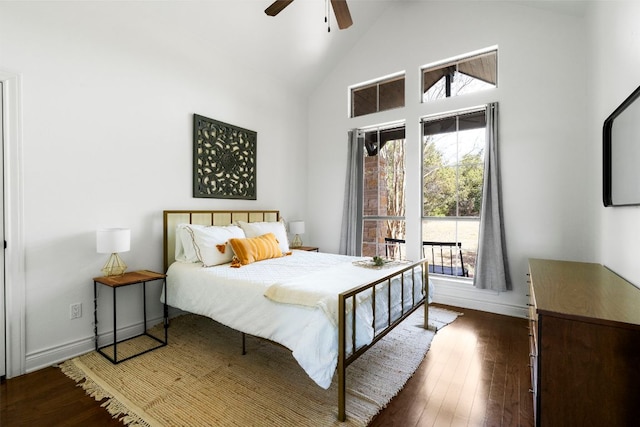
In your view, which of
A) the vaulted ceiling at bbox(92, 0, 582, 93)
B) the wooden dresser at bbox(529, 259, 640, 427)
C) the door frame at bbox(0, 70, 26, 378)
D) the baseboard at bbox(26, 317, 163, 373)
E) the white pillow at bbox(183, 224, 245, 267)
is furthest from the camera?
the vaulted ceiling at bbox(92, 0, 582, 93)

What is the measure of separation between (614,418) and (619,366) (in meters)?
0.20

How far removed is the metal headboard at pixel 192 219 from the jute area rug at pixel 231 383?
0.84 m

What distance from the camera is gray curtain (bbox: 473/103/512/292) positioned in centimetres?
333

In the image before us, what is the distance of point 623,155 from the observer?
186 cm

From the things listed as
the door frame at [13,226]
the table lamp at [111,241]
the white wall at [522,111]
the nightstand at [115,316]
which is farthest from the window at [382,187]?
the door frame at [13,226]

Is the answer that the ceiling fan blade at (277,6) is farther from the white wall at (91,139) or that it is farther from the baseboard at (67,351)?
the baseboard at (67,351)

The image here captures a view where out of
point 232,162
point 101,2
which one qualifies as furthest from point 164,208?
point 101,2

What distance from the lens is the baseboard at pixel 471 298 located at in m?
3.36

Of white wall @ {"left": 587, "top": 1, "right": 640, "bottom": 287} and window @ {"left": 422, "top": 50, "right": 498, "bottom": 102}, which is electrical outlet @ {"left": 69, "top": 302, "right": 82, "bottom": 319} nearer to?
white wall @ {"left": 587, "top": 1, "right": 640, "bottom": 287}

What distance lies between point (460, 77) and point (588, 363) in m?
3.51

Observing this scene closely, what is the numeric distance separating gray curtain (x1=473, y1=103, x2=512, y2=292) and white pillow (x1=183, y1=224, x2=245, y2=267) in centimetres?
280

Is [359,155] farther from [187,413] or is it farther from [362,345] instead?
[187,413]

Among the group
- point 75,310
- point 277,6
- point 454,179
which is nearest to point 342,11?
point 277,6

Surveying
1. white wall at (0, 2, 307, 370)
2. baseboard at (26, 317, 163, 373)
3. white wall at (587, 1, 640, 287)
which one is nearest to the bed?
white wall at (0, 2, 307, 370)
